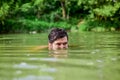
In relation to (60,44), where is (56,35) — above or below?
above

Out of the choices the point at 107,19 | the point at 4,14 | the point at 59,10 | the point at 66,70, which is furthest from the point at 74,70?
the point at 59,10

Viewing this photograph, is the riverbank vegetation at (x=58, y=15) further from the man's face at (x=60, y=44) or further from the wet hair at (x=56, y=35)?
the man's face at (x=60, y=44)

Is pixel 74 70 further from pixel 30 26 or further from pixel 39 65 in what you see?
pixel 30 26

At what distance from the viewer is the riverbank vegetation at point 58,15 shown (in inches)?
1380

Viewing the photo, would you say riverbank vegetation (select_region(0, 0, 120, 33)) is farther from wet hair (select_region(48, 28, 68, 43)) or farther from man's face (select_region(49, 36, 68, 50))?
man's face (select_region(49, 36, 68, 50))

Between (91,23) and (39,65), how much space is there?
1196 inches

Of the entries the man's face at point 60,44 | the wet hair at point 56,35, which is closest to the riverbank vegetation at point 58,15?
the wet hair at point 56,35

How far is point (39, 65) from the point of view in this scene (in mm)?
6148

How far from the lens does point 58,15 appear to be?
42.0 m

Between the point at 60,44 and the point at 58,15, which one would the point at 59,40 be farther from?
the point at 58,15

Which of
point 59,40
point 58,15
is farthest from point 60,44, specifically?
→ point 58,15

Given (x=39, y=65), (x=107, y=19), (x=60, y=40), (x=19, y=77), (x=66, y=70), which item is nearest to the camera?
(x=19, y=77)

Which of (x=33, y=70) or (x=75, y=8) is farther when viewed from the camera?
(x=75, y=8)

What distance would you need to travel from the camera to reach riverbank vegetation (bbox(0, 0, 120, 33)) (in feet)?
115
